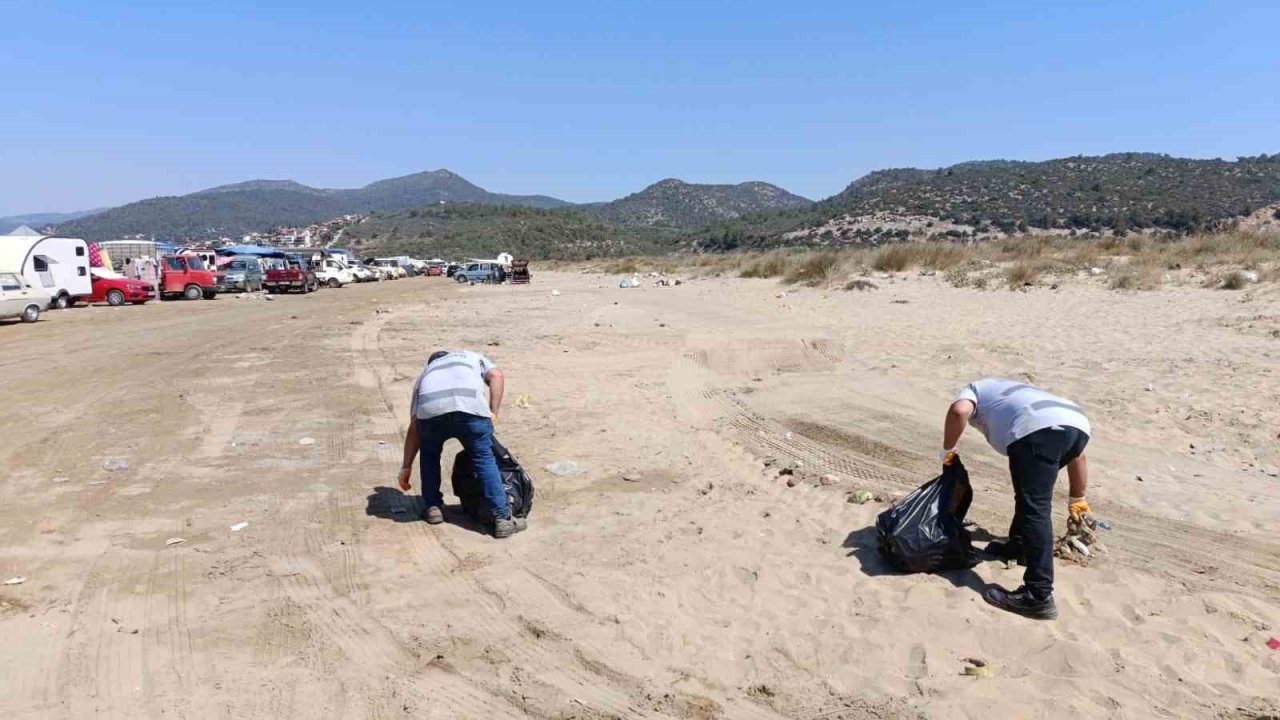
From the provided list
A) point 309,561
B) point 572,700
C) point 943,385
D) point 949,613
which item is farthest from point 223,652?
point 943,385

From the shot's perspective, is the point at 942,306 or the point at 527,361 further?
the point at 942,306

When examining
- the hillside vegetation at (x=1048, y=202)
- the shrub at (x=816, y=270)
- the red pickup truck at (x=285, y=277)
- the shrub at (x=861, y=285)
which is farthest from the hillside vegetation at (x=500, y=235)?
the shrub at (x=861, y=285)

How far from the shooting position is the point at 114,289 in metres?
29.4

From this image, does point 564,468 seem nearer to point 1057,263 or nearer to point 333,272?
point 1057,263

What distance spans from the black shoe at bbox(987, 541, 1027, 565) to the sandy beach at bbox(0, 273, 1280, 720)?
7.9 inches

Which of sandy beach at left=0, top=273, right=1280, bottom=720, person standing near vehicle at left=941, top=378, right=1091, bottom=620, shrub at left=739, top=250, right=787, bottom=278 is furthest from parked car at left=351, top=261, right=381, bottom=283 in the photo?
person standing near vehicle at left=941, top=378, right=1091, bottom=620

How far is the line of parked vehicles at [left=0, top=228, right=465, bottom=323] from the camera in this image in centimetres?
2275

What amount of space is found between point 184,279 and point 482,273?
18341 millimetres

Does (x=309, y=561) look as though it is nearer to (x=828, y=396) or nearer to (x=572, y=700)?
(x=572, y=700)

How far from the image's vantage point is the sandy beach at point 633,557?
4.06m

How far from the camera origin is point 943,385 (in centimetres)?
1134

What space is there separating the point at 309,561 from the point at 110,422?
5.71 metres

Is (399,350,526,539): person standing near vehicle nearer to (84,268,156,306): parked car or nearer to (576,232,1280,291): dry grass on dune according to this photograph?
(576,232,1280,291): dry grass on dune

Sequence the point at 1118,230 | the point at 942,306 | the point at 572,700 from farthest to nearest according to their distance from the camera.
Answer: the point at 1118,230 → the point at 942,306 → the point at 572,700
